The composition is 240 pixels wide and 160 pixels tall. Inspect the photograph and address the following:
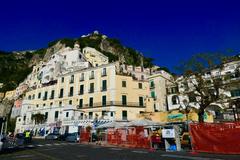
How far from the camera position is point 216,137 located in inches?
575

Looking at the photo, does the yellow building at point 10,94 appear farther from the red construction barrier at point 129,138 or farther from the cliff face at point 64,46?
the red construction barrier at point 129,138

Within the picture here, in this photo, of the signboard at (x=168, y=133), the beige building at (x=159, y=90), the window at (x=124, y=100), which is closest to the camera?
the signboard at (x=168, y=133)

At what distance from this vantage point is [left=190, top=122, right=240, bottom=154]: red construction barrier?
13.6m

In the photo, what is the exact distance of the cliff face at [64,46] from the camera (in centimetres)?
9969

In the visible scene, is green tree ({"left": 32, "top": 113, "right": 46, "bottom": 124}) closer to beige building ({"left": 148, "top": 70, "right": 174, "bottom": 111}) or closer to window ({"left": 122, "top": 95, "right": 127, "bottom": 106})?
window ({"left": 122, "top": 95, "right": 127, "bottom": 106})

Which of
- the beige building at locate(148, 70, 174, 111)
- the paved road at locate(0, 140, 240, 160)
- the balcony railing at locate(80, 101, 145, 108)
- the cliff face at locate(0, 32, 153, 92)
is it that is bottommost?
the paved road at locate(0, 140, 240, 160)

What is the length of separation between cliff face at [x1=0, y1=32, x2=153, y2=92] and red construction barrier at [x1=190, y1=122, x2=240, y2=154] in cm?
7816

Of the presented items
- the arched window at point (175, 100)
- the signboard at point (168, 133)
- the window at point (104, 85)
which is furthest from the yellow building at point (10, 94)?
the signboard at point (168, 133)

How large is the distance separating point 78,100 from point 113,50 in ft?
172

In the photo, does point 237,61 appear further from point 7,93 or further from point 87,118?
point 7,93

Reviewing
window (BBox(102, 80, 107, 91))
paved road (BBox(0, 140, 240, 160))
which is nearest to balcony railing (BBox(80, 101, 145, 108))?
window (BBox(102, 80, 107, 91))

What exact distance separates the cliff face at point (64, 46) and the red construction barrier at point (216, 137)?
3077 inches

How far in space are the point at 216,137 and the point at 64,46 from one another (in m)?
93.5

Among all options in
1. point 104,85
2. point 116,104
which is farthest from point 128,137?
point 104,85
